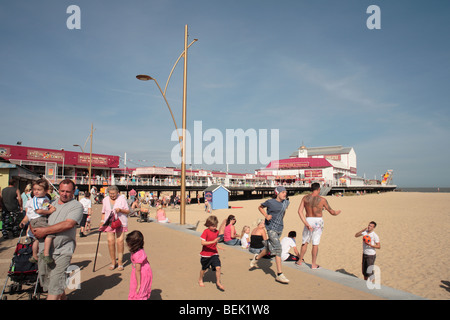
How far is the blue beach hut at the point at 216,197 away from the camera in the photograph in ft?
94.0

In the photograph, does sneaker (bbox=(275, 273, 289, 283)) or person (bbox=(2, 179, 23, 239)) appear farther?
person (bbox=(2, 179, 23, 239))

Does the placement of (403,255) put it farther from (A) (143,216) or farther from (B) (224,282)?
(A) (143,216)

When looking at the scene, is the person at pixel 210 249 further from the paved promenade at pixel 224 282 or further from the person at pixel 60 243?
the person at pixel 60 243

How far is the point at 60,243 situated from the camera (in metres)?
3.15

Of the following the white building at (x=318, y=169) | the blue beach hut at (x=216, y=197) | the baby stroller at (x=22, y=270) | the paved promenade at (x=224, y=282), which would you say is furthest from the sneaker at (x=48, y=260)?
the white building at (x=318, y=169)

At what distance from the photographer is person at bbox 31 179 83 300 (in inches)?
121

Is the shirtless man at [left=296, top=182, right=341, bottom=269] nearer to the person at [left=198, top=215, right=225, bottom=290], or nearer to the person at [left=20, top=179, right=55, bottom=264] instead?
the person at [left=198, top=215, right=225, bottom=290]

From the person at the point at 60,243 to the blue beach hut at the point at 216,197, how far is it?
2543cm

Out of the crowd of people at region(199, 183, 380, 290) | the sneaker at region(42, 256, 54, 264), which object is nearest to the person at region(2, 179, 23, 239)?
the sneaker at region(42, 256, 54, 264)

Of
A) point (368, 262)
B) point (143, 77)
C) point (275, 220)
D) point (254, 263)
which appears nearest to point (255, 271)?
point (254, 263)

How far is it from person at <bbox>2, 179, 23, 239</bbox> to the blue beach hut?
2032 centimetres
